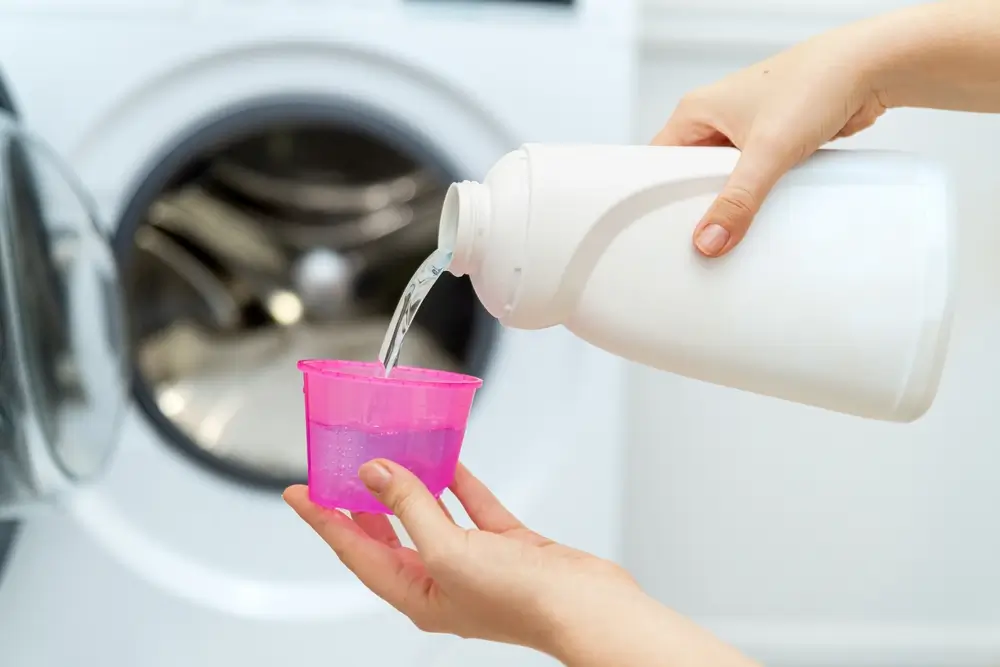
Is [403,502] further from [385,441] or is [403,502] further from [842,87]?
[842,87]

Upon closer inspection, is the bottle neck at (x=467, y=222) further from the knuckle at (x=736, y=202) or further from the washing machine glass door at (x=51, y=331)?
the washing machine glass door at (x=51, y=331)

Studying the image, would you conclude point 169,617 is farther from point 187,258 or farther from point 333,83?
point 333,83

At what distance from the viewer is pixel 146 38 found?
2.47ft

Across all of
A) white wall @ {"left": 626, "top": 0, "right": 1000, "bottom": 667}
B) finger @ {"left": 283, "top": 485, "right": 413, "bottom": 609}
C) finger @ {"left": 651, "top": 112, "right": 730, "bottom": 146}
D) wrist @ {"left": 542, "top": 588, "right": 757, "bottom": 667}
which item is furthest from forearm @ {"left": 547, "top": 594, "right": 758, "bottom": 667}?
white wall @ {"left": 626, "top": 0, "right": 1000, "bottom": 667}

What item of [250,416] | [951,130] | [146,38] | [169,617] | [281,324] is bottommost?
Result: [169,617]

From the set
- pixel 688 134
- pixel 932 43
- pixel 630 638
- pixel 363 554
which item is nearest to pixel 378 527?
pixel 363 554

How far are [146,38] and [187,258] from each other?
0.93 feet

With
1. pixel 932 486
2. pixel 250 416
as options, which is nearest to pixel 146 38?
pixel 250 416

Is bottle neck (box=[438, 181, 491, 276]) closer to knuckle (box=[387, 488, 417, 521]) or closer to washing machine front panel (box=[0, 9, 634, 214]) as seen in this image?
knuckle (box=[387, 488, 417, 521])

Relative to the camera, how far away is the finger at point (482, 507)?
0.56 metres

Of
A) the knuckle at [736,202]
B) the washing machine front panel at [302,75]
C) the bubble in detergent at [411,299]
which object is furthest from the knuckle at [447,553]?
the washing machine front panel at [302,75]

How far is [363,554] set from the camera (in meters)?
0.49

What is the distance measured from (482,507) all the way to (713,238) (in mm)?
232

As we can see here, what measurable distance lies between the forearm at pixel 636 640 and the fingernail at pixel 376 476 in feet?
0.38
